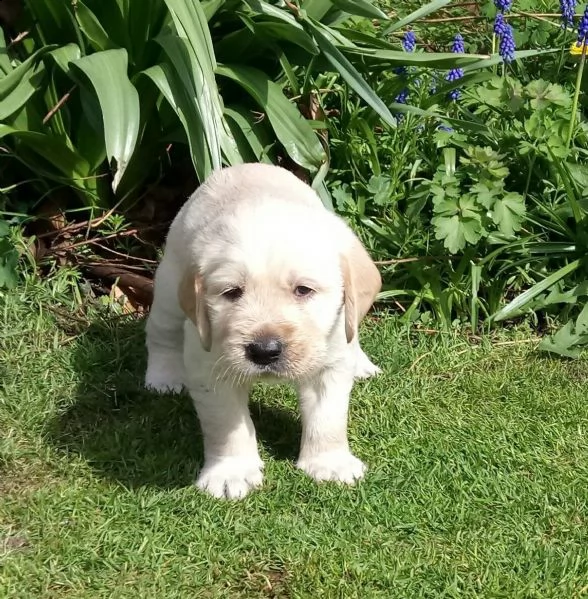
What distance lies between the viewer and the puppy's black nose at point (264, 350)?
287cm

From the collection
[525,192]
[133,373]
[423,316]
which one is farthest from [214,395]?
[525,192]

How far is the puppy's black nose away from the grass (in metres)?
0.62

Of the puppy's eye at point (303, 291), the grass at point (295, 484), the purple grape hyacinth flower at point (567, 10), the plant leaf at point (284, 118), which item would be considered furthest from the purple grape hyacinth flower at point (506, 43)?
the puppy's eye at point (303, 291)

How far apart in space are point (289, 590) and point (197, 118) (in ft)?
6.85

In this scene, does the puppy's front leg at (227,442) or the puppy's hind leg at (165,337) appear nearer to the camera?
the puppy's front leg at (227,442)

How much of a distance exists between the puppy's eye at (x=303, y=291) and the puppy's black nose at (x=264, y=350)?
7.3 inches

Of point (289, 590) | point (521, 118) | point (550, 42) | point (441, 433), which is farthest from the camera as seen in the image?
point (550, 42)

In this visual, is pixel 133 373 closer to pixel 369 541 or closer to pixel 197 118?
pixel 197 118

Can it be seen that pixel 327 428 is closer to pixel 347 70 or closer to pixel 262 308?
pixel 262 308

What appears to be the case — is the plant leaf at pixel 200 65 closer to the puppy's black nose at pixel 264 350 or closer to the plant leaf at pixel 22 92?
the plant leaf at pixel 22 92

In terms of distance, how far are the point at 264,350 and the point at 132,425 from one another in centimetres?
109

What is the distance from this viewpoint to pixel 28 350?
413cm

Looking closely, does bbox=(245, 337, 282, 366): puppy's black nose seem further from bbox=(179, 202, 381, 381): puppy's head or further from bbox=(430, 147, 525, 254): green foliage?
bbox=(430, 147, 525, 254): green foliage

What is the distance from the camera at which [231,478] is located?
10.9 ft
